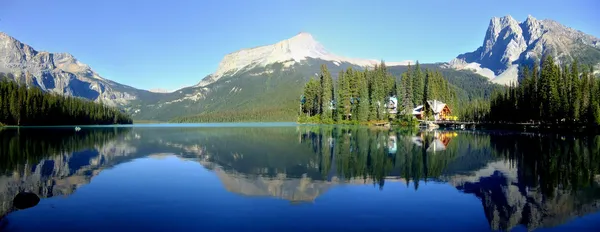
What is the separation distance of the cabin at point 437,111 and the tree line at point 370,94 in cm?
174

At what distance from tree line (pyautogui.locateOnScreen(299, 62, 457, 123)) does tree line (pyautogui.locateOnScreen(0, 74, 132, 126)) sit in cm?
9228

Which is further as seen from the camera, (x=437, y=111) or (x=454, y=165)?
(x=437, y=111)

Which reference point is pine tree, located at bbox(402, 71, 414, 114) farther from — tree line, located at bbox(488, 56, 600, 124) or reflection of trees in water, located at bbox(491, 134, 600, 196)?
reflection of trees in water, located at bbox(491, 134, 600, 196)

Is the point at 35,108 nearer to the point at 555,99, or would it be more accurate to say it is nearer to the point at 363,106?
the point at 363,106

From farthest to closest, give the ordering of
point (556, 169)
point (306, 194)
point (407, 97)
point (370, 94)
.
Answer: point (370, 94) → point (407, 97) → point (556, 169) → point (306, 194)

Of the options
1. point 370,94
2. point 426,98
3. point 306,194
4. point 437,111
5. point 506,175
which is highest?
point 370,94

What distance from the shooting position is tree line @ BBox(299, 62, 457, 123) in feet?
384

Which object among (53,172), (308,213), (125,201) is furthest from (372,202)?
(53,172)

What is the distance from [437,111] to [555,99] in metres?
40.4

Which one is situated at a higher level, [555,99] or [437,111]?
[555,99]

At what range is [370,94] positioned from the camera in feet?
405

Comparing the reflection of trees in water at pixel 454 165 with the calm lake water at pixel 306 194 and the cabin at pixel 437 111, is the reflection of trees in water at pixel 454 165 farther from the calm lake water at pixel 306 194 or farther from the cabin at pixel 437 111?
the cabin at pixel 437 111

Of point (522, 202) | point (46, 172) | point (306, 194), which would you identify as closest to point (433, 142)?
point (522, 202)

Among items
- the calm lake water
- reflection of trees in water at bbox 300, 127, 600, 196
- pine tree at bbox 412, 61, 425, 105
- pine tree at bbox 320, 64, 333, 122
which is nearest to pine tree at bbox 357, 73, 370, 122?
pine tree at bbox 320, 64, 333, 122
